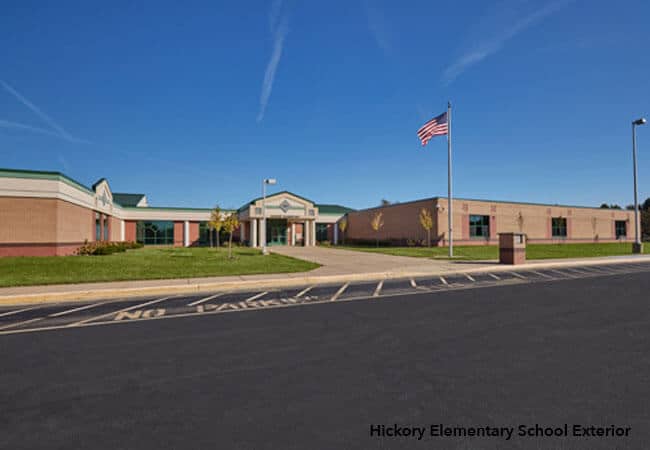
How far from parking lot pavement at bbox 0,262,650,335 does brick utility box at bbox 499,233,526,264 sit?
14.1 ft

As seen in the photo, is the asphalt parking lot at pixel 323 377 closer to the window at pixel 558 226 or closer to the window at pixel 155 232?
the window at pixel 155 232

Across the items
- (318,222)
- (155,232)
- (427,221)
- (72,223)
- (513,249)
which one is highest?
(318,222)

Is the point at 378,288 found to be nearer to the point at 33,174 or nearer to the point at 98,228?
the point at 33,174

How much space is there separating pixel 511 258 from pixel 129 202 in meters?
59.5

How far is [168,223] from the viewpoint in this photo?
4538cm

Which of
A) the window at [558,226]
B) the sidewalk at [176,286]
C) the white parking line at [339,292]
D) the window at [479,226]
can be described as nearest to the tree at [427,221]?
the window at [479,226]

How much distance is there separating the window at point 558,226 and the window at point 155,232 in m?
50.8

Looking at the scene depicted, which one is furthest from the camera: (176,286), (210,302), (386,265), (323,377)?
(386,265)

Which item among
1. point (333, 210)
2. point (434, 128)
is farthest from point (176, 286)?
point (333, 210)

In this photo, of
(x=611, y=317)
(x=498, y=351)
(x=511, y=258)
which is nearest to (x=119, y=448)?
(x=498, y=351)

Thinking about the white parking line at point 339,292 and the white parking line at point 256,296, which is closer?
the white parking line at point 256,296

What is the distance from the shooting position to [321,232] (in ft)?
176

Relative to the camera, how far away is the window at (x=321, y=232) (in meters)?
53.2

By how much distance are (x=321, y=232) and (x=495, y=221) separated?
25254mm
